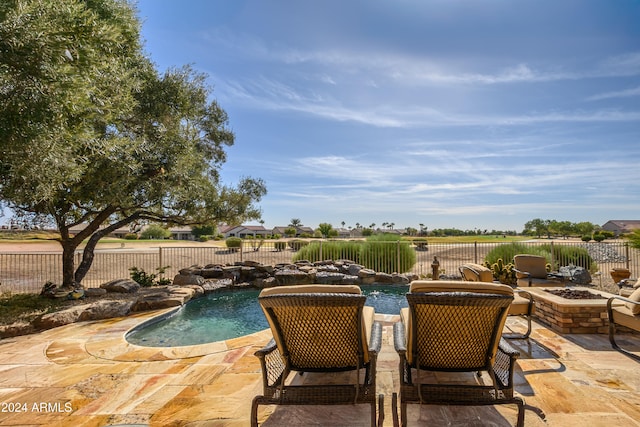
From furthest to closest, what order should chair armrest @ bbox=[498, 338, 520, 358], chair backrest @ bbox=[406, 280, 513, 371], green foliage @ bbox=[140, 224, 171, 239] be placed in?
1. green foliage @ bbox=[140, 224, 171, 239]
2. chair armrest @ bbox=[498, 338, 520, 358]
3. chair backrest @ bbox=[406, 280, 513, 371]

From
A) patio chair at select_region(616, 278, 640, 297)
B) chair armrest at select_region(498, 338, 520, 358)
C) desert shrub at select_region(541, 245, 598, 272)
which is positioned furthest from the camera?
desert shrub at select_region(541, 245, 598, 272)

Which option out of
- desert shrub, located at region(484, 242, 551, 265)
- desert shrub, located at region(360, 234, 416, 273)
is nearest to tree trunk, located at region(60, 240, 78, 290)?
desert shrub, located at region(360, 234, 416, 273)

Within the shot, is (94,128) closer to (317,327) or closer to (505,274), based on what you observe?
(317,327)

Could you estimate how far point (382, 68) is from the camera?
919 centimetres

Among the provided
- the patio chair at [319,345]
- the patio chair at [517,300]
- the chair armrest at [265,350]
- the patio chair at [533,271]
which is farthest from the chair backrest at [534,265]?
the chair armrest at [265,350]

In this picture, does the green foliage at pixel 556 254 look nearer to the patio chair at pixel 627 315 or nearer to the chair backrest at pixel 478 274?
the chair backrest at pixel 478 274

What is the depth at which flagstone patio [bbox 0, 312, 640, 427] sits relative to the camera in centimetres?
250

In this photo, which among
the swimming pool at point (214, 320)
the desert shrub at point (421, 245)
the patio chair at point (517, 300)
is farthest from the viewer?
the desert shrub at point (421, 245)

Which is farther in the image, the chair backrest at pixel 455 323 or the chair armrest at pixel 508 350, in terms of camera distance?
the chair armrest at pixel 508 350

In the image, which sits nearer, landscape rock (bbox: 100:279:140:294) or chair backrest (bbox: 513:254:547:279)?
chair backrest (bbox: 513:254:547:279)

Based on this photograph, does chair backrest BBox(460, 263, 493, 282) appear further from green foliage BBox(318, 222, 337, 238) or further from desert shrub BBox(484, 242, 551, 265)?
green foliage BBox(318, 222, 337, 238)

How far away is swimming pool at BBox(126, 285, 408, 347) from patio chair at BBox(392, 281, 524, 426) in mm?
3876

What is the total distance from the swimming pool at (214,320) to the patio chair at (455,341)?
388cm

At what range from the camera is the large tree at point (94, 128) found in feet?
12.5
